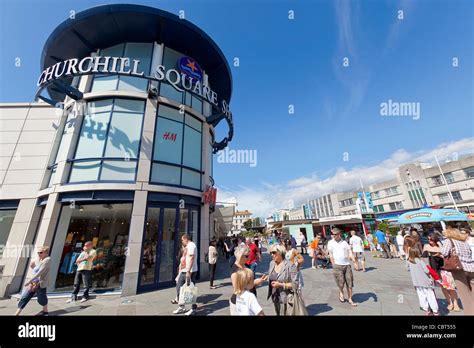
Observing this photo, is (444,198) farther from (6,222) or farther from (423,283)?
(6,222)

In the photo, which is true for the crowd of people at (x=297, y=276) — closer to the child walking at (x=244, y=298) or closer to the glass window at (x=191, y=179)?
the child walking at (x=244, y=298)

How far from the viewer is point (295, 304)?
10.6 ft

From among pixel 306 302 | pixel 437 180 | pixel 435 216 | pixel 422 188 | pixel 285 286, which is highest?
pixel 437 180

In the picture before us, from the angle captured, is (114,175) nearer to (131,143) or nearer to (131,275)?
(131,143)

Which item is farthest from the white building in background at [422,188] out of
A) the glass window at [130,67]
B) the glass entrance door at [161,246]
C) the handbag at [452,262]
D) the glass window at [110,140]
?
the glass window at [130,67]

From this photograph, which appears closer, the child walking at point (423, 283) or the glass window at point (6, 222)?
the child walking at point (423, 283)

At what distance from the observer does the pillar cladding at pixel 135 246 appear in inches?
260

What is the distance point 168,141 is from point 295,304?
832 centimetres

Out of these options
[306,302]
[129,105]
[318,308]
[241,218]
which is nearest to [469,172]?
[306,302]

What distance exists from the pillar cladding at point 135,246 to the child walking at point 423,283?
337 inches

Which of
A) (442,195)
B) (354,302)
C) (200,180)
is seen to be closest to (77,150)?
(200,180)

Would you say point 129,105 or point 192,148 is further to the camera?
point 192,148

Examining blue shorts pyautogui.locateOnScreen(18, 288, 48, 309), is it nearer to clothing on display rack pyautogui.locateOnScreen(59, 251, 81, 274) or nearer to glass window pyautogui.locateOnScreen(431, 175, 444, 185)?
clothing on display rack pyautogui.locateOnScreen(59, 251, 81, 274)
